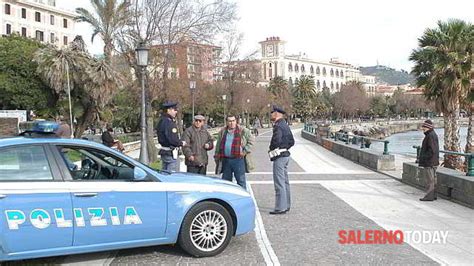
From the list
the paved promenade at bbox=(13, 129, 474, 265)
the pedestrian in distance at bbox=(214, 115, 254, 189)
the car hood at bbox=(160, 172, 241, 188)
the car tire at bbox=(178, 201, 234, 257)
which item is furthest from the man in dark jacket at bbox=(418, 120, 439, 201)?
the car tire at bbox=(178, 201, 234, 257)

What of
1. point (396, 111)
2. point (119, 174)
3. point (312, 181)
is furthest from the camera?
point (396, 111)

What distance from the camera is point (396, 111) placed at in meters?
146

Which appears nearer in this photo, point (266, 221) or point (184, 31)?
point (266, 221)

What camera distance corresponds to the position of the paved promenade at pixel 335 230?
579 cm

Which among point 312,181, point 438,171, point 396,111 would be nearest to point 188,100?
point 312,181

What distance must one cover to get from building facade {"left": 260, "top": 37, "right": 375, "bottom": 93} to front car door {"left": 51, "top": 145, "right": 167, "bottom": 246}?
14598cm

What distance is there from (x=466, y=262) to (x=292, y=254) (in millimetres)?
1994

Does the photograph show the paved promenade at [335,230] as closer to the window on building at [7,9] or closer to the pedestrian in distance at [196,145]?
the pedestrian in distance at [196,145]

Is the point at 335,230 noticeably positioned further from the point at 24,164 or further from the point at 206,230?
the point at 24,164

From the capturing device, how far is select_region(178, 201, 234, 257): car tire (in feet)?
18.9

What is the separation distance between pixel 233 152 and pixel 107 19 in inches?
725

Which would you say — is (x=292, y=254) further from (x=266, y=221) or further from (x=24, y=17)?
(x=24, y=17)

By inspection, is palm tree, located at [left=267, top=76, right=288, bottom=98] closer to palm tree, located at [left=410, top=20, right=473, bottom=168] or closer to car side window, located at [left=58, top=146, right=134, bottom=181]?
palm tree, located at [left=410, top=20, right=473, bottom=168]

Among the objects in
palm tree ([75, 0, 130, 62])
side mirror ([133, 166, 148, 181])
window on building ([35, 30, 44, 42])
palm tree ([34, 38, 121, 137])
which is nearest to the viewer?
side mirror ([133, 166, 148, 181])
